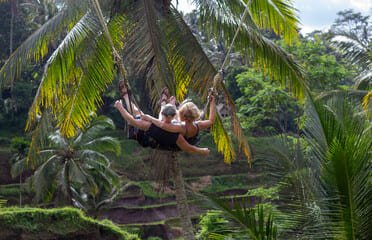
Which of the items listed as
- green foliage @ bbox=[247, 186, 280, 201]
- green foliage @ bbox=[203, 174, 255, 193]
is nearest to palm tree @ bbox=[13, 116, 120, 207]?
green foliage @ bbox=[203, 174, 255, 193]

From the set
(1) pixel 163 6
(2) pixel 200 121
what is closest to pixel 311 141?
(2) pixel 200 121

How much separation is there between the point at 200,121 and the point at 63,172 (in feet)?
53.8

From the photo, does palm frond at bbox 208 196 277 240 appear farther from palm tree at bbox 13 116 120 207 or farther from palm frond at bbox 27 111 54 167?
palm tree at bbox 13 116 120 207

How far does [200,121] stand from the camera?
252 inches

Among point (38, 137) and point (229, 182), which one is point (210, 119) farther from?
point (229, 182)

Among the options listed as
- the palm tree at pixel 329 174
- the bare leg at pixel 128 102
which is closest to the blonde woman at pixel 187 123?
the bare leg at pixel 128 102

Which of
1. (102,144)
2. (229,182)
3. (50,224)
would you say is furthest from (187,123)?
(229,182)

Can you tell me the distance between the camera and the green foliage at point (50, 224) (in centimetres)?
1628

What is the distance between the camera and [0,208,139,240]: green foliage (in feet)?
53.4

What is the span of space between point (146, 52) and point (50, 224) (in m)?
9.45

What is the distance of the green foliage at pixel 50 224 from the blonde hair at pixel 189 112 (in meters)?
11.4

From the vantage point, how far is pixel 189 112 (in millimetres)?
6156

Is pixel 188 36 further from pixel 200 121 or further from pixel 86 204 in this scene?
pixel 86 204

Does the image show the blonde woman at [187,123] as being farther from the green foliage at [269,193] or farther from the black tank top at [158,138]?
the green foliage at [269,193]
